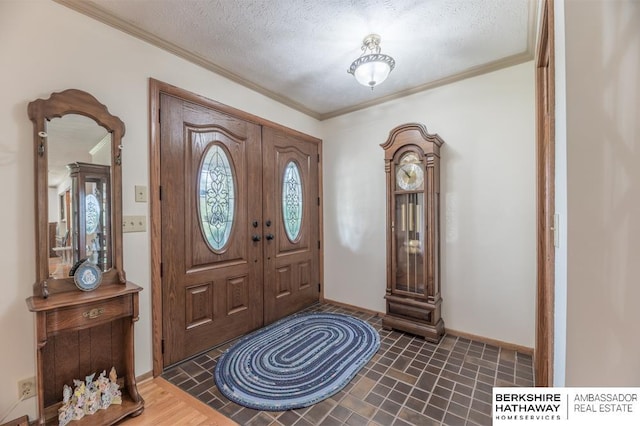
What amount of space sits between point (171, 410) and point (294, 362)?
892 millimetres

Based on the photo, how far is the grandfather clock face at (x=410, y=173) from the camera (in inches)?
107

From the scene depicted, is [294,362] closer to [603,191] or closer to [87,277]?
[87,277]

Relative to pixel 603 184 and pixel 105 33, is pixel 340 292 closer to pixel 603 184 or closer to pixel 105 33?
pixel 603 184

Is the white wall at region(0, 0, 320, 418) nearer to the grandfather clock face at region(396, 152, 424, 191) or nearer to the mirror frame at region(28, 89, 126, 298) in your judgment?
the mirror frame at region(28, 89, 126, 298)

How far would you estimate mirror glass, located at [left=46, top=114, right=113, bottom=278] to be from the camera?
1.61 metres

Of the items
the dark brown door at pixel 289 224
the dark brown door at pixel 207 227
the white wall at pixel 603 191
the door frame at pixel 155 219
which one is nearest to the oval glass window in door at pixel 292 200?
the dark brown door at pixel 289 224

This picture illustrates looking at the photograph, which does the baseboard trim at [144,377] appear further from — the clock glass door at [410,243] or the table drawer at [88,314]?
the clock glass door at [410,243]

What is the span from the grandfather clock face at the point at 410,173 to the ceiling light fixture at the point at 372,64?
3.14 feet

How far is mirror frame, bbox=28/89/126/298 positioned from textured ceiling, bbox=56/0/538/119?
2.02ft

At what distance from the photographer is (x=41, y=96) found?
160 centimetres

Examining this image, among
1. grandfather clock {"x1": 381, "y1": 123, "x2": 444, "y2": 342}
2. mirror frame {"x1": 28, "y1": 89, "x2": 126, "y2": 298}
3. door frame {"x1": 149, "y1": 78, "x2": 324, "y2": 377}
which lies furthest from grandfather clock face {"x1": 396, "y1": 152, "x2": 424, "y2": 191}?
mirror frame {"x1": 28, "y1": 89, "x2": 126, "y2": 298}

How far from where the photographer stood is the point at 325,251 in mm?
3760

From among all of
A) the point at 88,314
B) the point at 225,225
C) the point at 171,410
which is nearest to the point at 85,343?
the point at 88,314

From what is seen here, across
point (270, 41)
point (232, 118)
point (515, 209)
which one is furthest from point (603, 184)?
point (232, 118)
